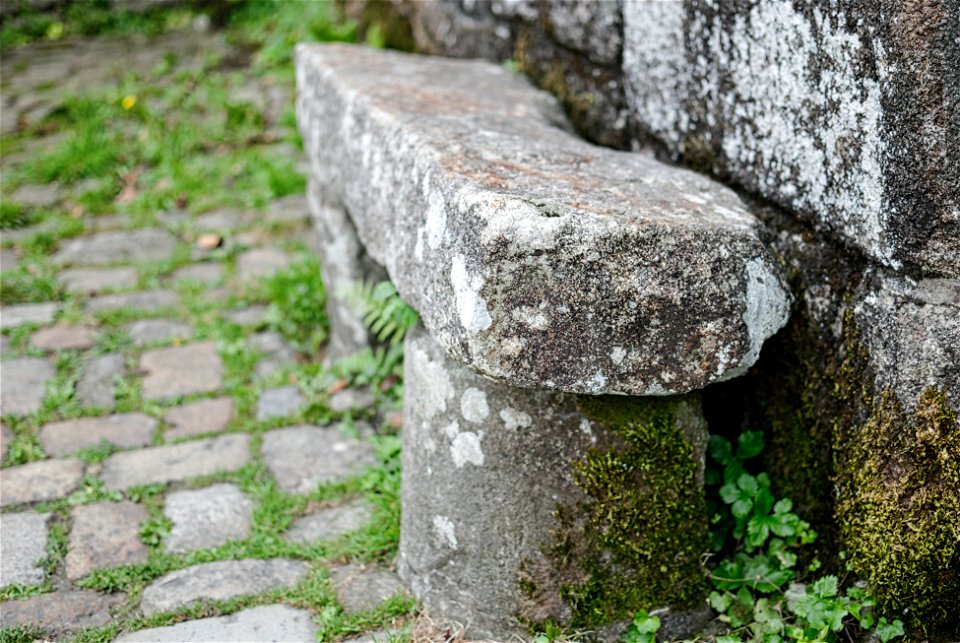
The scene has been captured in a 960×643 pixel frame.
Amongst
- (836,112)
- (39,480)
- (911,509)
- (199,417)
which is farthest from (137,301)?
(911,509)

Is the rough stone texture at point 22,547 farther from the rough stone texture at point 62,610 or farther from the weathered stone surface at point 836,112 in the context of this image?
the weathered stone surface at point 836,112

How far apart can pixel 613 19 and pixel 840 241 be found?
3.46ft

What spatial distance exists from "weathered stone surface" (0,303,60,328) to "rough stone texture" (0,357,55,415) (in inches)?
10.6

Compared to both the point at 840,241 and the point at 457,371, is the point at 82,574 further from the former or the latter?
the point at 840,241

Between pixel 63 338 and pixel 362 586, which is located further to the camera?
pixel 63 338

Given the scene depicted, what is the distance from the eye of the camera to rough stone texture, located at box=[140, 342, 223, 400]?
Answer: 3.23 meters

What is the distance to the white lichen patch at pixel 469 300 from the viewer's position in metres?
1.81

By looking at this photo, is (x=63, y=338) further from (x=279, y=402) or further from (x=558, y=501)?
(x=558, y=501)

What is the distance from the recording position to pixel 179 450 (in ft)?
9.54

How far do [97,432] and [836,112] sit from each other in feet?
7.25

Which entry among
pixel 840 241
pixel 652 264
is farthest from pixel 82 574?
pixel 840 241

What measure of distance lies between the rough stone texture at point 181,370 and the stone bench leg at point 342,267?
0.41 meters

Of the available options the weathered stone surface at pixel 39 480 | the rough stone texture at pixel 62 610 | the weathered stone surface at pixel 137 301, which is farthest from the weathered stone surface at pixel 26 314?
the rough stone texture at pixel 62 610

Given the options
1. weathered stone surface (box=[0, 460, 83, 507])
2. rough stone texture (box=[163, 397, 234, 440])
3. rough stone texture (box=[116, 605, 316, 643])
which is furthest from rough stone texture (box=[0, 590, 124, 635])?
rough stone texture (box=[163, 397, 234, 440])
